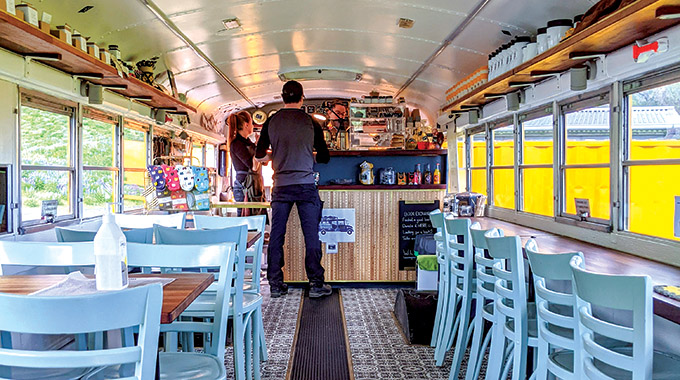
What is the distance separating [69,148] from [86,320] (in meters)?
4.26

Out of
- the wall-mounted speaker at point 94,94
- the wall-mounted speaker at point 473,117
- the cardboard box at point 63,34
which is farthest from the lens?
the wall-mounted speaker at point 473,117

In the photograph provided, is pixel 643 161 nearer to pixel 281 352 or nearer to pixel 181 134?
pixel 281 352

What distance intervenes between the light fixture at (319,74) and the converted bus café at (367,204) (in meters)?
0.35

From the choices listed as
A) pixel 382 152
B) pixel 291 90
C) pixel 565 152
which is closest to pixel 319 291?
pixel 382 152

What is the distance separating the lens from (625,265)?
2.57 meters

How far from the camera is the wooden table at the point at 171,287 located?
146 cm

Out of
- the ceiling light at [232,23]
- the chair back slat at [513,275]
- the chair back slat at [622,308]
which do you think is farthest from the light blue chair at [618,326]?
the ceiling light at [232,23]

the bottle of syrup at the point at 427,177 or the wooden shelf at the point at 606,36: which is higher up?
the wooden shelf at the point at 606,36

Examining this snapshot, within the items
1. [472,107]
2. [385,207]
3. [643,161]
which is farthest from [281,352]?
[472,107]

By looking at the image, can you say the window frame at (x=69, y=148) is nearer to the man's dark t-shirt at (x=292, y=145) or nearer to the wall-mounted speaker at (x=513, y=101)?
the man's dark t-shirt at (x=292, y=145)

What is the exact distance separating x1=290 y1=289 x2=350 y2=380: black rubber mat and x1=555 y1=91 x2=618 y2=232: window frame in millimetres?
2038

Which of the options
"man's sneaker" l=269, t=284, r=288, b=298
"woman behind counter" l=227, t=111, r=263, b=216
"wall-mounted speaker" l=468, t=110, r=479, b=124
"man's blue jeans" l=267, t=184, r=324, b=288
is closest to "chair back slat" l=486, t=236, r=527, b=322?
"man's blue jeans" l=267, t=184, r=324, b=288

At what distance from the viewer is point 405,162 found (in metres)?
5.75

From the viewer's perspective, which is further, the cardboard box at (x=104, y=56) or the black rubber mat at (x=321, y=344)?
the cardboard box at (x=104, y=56)
